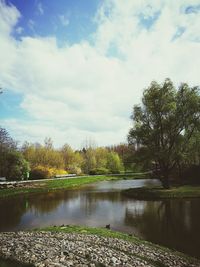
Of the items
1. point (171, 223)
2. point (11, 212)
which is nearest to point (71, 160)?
point (11, 212)

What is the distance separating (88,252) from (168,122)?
35796 millimetres

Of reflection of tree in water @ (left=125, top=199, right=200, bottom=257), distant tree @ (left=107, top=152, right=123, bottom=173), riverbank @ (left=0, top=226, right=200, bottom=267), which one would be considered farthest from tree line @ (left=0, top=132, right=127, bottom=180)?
riverbank @ (left=0, top=226, right=200, bottom=267)

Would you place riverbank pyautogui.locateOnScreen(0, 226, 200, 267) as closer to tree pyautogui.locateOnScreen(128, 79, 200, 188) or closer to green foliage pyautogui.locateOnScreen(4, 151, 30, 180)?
tree pyautogui.locateOnScreen(128, 79, 200, 188)

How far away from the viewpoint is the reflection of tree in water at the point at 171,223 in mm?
18641

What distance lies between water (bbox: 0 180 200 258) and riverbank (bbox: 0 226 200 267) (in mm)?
2573

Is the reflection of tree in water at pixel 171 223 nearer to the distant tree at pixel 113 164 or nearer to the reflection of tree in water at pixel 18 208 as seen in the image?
the reflection of tree in water at pixel 18 208

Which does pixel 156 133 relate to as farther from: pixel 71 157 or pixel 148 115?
pixel 71 157

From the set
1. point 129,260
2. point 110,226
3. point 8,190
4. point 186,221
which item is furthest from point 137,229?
point 8,190

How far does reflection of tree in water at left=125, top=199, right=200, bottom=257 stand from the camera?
18.6m

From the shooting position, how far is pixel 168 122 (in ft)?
153

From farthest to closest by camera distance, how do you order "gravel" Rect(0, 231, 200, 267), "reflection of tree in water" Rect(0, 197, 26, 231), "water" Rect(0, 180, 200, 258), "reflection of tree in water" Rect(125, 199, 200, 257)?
"reflection of tree in water" Rect(0, 197, 26, 231) → "water" Rect(0, 180, 200, 258) → "reflection of tree in water" Rect(125, 199, 200, 257) → "gravel" Rect(0, 231, 200, 267)

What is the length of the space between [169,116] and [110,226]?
2774 centimetres

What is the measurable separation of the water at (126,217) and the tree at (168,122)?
9.97m

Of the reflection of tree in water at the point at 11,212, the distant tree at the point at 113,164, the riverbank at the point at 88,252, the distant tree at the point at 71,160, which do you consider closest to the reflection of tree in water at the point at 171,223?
the riverbank at the point at 88,252
